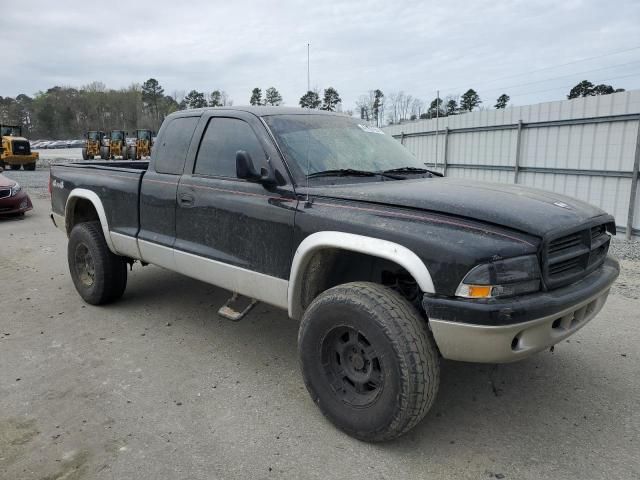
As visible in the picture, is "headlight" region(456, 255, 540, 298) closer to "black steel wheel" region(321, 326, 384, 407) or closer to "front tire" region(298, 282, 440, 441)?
"front tire" region(298, 282, 440, 441)

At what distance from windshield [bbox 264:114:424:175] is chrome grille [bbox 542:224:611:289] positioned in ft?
4.60

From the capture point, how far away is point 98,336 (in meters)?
4.32

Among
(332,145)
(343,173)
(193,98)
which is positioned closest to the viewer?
(343,173)

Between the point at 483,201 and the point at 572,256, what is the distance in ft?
1.87

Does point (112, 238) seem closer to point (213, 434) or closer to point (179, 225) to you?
point (179, 225)

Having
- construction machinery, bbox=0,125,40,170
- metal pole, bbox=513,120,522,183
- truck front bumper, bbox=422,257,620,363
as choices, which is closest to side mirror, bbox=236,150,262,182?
truck front bumper, bbox=422,257,620,363

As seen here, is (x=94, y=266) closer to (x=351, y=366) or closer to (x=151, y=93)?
(x=351, y=366)

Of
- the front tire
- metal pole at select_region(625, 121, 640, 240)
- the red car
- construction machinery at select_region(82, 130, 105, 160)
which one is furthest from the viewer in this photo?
construction machinery at select_region(82, 130, 105, 160)

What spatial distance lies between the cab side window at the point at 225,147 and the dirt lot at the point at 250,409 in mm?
1480

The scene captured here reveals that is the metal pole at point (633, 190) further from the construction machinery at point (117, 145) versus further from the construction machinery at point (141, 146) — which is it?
the construction machinery at point (117, 145)

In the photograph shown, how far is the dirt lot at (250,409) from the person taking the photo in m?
2.59

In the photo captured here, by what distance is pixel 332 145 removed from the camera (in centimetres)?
359

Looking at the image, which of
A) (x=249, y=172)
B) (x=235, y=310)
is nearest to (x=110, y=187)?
(x=235, y=310)

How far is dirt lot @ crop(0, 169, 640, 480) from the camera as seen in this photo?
2.59 metres
